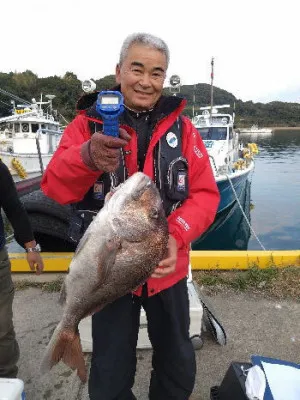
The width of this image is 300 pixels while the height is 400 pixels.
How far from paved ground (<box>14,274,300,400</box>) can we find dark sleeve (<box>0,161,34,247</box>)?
1.22 meters

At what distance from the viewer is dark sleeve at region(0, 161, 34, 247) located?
8.59ft

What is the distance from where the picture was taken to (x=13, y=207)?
272 cm

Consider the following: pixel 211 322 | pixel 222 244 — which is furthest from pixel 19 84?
pixel 211 322

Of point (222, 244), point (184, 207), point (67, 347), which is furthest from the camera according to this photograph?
point (222, 244)

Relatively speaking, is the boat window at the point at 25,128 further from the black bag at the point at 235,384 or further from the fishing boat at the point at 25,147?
the black bag at the point at 235,384

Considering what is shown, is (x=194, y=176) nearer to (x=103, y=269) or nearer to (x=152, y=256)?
(x=152, y=256)

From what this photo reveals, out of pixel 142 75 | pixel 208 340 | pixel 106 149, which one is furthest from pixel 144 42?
pixel 208 340

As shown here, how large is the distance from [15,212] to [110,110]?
5.18 ft

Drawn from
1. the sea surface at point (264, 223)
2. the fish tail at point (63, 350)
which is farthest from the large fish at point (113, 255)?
the sea surface at point (264, 223)

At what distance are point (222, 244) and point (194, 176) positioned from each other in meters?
9.41

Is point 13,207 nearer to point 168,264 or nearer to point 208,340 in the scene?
point 168,264

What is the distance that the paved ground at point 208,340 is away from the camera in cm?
289

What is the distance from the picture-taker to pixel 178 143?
2.20 metres

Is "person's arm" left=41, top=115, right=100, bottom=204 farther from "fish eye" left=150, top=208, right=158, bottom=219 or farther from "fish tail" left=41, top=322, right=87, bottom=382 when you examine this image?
"fish tail" left=41, top=322, right=87, bottom=382
